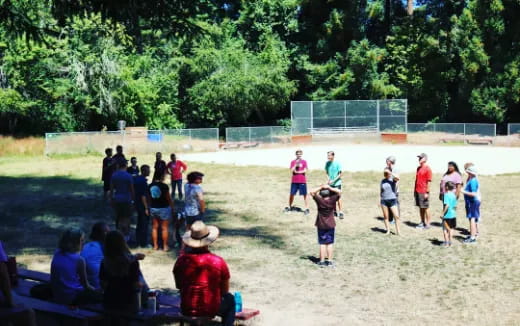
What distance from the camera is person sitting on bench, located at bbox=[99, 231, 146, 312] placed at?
6.15 meters

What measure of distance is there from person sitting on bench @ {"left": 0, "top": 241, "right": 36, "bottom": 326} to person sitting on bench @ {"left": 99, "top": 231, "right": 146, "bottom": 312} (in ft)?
3.08

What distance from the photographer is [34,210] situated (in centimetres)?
1708

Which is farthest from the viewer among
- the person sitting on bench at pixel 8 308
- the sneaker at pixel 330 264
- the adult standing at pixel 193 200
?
the adult standing at pixel 193 200

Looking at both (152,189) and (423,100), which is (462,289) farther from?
(423,100)

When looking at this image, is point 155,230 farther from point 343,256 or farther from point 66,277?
point 66,277

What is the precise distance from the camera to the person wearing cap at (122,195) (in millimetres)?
12258

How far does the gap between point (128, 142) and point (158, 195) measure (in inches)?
1072

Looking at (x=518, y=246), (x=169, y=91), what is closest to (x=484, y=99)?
(x=169, y=91)

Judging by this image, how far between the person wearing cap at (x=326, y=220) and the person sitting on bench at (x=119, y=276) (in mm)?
5012

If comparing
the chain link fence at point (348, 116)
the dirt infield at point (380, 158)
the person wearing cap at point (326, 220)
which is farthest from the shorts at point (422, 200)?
the chain link fence at point (348, 116)

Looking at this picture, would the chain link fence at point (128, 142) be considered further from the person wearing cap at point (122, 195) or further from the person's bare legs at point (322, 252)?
the person's bare legs at point (322, 252)

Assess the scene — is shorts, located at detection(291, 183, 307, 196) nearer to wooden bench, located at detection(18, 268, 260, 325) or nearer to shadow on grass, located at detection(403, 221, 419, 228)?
shadow on grass, located at detection(403, 221, 419, 228)

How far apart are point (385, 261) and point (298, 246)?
6.60 ft

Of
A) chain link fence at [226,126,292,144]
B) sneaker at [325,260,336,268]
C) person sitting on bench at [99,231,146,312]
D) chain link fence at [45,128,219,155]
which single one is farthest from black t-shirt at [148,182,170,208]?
chain link fence at [226,126,292,144]
